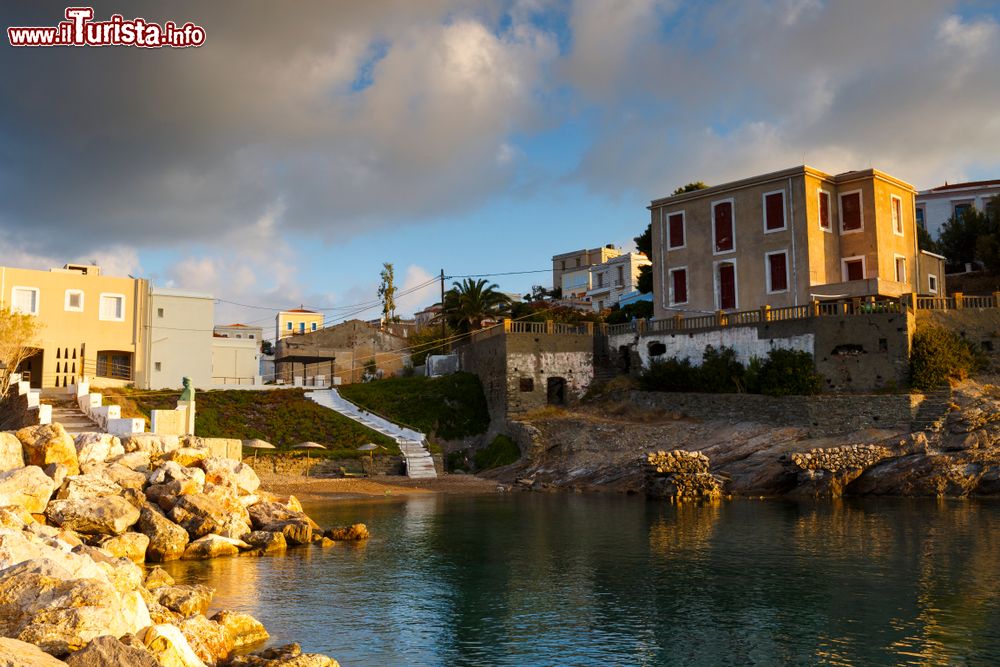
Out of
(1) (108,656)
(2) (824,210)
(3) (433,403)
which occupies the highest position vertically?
(2) (824,210)

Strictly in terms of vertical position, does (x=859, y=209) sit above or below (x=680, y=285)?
above

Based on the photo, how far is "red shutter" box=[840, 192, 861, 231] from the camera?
53688 millimetres

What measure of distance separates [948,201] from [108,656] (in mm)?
84050

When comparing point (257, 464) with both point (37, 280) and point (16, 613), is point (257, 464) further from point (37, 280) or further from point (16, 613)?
point (16, 613)

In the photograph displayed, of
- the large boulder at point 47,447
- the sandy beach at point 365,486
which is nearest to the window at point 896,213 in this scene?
the sandy beach at point 365,486

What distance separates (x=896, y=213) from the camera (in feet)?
182

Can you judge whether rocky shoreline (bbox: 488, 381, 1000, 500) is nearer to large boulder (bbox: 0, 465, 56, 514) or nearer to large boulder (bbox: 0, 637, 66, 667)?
large boulder (bbox: 0, 465, 56, 514)

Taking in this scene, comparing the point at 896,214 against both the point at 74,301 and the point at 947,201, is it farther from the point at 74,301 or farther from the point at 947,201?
the point at 74,301

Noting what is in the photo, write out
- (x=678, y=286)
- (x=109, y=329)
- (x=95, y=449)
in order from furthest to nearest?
(x=678, y=286), (x=109, y=329), (x=95, y=449)

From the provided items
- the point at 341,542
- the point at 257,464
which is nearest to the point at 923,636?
the point at 341,542

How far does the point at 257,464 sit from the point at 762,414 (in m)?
28.1

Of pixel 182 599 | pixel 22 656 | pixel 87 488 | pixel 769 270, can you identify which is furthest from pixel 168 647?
pixel 769 270

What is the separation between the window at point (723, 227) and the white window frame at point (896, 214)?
33.0ft

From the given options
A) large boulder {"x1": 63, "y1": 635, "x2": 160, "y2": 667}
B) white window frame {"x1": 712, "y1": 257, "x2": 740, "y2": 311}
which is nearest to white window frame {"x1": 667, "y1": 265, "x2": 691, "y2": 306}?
white window frame {"x1": 712, "y1": 257, "x2": 740, "y2": 311}
